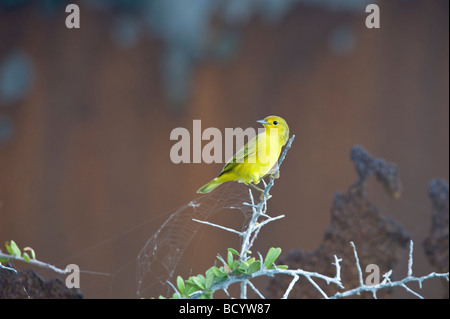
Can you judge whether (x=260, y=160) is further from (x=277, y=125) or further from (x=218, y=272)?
(x=218, y=272)

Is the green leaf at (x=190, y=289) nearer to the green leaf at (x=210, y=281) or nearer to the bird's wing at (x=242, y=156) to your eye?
the green leaf at (x=210, y=281)

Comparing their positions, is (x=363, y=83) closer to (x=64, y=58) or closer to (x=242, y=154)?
(x=242, y=154)

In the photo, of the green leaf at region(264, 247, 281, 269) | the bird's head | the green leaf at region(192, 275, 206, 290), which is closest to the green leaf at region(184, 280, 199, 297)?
the green leaf at region(192, 275, 206, 290)

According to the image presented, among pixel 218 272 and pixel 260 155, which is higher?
pixel 260 155

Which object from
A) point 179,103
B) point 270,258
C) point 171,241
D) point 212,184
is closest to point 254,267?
point 270,258

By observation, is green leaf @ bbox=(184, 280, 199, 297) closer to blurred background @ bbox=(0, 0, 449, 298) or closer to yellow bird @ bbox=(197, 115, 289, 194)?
yellow bird @ bbox=(197, 115, 289, 194)

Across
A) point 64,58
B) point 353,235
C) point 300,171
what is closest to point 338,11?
point 300,171

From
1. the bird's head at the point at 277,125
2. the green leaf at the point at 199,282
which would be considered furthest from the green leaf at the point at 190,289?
the bird's head at the point at 277,125
